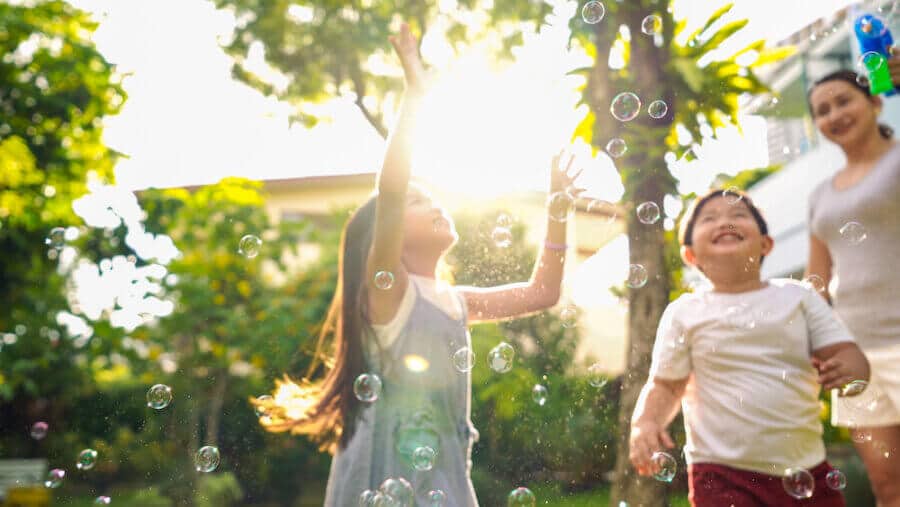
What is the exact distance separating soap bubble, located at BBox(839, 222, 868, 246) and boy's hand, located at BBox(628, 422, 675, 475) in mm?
801

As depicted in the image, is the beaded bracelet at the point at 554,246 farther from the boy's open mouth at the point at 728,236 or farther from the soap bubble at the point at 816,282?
the soap bubble at the point at 816,282

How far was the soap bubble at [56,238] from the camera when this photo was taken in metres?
3.69

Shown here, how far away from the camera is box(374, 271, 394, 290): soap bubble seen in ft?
5.81

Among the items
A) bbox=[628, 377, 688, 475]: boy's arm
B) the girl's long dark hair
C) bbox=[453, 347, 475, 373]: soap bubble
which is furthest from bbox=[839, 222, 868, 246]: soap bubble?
bbox=[453, 347, 475, 373]: soap bubble

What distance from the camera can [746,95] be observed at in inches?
131

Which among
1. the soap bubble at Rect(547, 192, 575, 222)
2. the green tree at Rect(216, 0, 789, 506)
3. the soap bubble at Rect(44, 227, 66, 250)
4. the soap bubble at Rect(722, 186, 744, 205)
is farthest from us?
the soap bubble at Rect(44, 227, 66, 250)

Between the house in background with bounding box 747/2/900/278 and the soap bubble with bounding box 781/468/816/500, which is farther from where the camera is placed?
the house in background with bounding box 747/2/900/278

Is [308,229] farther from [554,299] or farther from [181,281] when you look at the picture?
[554,299]

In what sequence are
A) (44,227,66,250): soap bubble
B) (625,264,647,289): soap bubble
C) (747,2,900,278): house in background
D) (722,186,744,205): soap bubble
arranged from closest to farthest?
(722,186,744,205): soap bubble < (625,264,647,289): soap bubble < (747,2,900,278): house in background < (44,227,66,250): soap bubble

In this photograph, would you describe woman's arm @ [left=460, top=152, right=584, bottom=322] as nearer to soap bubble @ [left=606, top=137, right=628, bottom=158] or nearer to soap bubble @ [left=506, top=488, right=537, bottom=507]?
soap bubble @ [left=506, top=488, right=537, bottom=507]

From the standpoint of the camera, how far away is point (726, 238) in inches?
72.2

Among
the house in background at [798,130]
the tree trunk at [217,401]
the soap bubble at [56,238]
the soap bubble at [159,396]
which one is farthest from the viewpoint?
the tree trunk at [217,401]

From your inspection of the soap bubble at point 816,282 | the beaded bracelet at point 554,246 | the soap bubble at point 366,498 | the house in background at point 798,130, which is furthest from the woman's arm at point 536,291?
the house in background at point 798,130

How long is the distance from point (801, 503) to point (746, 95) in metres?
2.23
